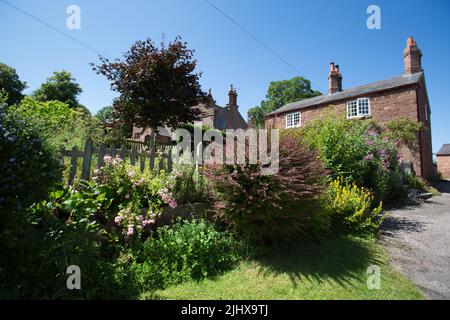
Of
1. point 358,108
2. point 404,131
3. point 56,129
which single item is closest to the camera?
point 56,129

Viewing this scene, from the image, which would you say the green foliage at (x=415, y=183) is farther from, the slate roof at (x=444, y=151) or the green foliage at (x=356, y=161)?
the slate roof at (x=444, y=151)

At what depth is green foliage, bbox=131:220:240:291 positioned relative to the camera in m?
3.32

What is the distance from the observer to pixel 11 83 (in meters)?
29.2

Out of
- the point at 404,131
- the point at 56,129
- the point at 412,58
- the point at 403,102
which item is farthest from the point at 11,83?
the point at 412,58

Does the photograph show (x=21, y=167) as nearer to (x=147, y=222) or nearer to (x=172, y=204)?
(x=147, y=222)

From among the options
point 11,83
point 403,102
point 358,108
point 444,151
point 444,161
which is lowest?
point 444,161

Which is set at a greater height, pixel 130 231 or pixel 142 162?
pixel 142 162

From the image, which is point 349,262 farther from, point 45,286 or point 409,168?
point 409,168

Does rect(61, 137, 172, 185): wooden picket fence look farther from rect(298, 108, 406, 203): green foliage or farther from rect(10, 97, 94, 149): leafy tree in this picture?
rect(298, 108, 406, 203): green foliage

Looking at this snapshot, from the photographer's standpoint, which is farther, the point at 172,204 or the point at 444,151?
the point at 444,151

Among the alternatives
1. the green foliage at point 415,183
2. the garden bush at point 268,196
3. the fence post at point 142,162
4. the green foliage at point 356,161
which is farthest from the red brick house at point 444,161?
the fence post at point 142,162

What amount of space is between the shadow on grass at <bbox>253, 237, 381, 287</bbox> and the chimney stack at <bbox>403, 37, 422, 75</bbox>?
54.3 feet

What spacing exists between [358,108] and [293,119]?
17.7 ft
